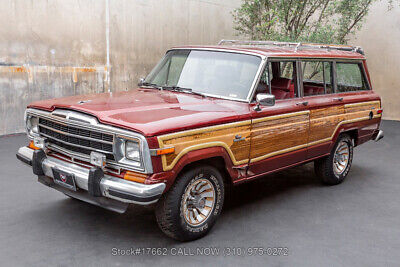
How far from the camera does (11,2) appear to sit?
30.9 feet

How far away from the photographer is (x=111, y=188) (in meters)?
3.93

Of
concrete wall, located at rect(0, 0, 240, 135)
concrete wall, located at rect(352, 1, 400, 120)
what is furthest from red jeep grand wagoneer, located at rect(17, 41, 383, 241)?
concrete wall, located at rect(352, 1, 400, 120)

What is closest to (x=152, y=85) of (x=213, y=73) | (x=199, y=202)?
(x=213, y=73)

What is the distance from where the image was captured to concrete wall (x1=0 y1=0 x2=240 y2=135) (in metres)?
9.62

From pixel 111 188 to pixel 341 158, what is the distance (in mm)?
4321

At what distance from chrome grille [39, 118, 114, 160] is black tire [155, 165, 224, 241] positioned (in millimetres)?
705

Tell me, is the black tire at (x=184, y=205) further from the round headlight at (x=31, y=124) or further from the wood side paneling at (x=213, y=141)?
the round headlight at (x=31, y=124)

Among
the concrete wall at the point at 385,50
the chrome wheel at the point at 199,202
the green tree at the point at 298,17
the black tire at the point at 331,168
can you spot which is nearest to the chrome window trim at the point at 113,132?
the chrome wheel at the point at 199,202

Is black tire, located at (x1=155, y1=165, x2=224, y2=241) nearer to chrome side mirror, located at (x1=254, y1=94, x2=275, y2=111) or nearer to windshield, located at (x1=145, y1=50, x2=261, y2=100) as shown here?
chrome side mirror, located at (x1=254, y1=94, x2=275, y2=111)

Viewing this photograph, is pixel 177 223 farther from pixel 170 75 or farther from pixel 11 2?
pixel 11 2

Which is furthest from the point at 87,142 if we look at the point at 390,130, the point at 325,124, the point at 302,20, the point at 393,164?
the point at 390,130

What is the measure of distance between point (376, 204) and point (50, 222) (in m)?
4.32

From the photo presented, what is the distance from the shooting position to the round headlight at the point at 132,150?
395 centimetres

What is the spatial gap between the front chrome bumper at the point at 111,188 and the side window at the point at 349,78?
385 cm
